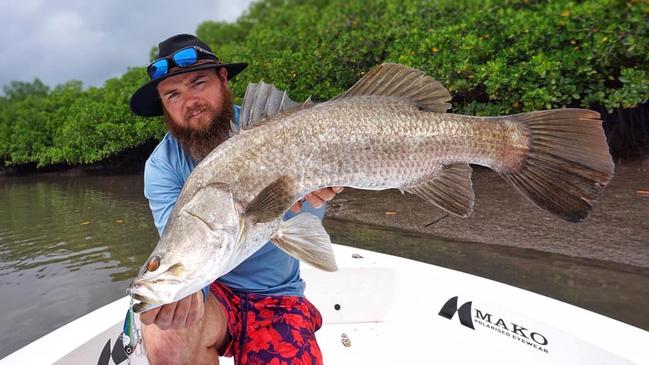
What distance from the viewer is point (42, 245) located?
971cm

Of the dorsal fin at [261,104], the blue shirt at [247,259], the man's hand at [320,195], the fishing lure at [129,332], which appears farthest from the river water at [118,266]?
the dorsal fin at [261,104]

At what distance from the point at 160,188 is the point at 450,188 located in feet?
5.07

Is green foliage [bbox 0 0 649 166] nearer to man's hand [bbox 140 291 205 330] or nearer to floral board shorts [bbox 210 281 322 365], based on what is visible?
floral board shorts [bbox 210 281 322 365]

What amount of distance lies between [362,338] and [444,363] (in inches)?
27.9

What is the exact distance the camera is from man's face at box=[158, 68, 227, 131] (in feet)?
8.28

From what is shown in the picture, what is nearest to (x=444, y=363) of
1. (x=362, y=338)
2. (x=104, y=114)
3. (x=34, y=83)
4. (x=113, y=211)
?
(x=362, y=338)

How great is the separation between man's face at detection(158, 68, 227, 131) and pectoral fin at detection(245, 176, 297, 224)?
2.97ft

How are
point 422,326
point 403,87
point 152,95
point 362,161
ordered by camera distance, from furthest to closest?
point 422,326 → point 152,95 → point 403,87 → point 362,161

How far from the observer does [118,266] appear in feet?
25.9

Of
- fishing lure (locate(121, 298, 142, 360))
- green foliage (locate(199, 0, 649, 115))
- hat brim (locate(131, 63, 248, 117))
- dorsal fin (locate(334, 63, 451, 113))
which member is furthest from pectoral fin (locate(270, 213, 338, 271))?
green foliage (locate(199, 0, 649, 115))

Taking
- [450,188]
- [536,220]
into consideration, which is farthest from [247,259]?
[536,220]

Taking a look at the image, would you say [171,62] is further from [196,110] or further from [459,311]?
[459,311]

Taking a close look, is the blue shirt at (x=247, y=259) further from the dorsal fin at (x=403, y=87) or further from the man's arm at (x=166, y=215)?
the dorsal fin at (x=403, y=87)

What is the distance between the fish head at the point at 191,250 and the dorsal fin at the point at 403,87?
0.76m
